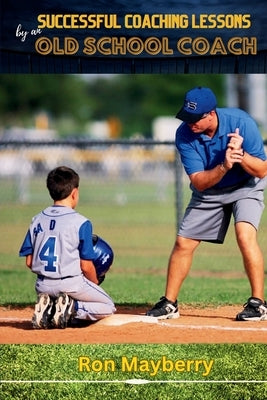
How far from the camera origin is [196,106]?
8.12 meters

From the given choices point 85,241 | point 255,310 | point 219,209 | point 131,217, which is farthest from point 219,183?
point 131,217

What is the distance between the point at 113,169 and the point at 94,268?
24.9m

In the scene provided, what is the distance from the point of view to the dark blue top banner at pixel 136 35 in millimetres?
8312

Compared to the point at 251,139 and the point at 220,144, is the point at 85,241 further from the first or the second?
the point at 251,139

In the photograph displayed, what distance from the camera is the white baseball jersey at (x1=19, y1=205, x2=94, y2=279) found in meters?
7.98

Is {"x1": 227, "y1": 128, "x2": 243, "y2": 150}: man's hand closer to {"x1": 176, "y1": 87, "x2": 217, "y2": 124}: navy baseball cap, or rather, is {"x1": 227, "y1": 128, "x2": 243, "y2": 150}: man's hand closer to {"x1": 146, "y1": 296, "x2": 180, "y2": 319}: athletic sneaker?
{"x1": 176, "y1": 87, "x2": 217, "y2": 124}: navy baseball cap

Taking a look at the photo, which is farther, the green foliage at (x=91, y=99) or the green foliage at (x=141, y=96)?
the green foliage at (x=91, y=99)

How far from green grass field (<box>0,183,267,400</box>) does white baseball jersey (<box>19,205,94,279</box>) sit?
0.60 m

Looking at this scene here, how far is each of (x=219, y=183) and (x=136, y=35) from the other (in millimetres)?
1262

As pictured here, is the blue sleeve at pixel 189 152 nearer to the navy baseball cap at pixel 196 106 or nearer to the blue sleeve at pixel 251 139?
the navy baseball cap at pixel 196 106

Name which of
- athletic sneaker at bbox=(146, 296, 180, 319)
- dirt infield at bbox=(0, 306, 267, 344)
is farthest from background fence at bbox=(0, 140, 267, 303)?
dirt infield at bbox=(0, 306, 267, 344)

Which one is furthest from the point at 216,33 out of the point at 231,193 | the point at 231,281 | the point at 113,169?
the point at 113,169

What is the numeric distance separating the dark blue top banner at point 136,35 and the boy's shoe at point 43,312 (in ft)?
5.60

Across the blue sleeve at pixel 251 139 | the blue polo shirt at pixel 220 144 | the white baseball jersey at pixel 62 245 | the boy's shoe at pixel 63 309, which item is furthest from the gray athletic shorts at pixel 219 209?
the boy's shoe at pixel 63 309
